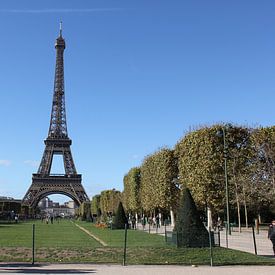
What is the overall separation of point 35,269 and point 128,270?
11.4 feet

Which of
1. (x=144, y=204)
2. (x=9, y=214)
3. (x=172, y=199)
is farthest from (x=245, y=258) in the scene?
(x=9, y=214)

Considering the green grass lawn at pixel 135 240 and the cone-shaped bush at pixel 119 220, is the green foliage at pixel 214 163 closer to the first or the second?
the cone-shaped bush at pixel 119 220

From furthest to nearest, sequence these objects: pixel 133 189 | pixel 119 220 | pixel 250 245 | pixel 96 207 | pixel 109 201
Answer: pixel 96 207
pixel 109 201
pixel 133 189
pixel 119 220
pixel 250 245

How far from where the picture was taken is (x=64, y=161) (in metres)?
133

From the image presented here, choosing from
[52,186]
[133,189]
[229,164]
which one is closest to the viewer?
[229,164]

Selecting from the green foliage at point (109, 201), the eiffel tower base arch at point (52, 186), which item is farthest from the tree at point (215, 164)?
the eiffel tower base arch at point (52, 186)

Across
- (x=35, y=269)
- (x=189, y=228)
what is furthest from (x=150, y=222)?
(x=35, y=269)

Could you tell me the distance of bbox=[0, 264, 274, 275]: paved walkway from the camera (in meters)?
17.4

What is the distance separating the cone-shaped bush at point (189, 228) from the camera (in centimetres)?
2456

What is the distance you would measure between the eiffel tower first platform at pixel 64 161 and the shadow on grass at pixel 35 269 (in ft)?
363

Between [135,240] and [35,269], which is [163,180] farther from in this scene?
[35,269]

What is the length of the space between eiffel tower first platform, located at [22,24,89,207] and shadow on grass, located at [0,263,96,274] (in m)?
111

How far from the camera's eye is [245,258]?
21922mm

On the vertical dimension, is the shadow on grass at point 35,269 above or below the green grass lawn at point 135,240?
below
